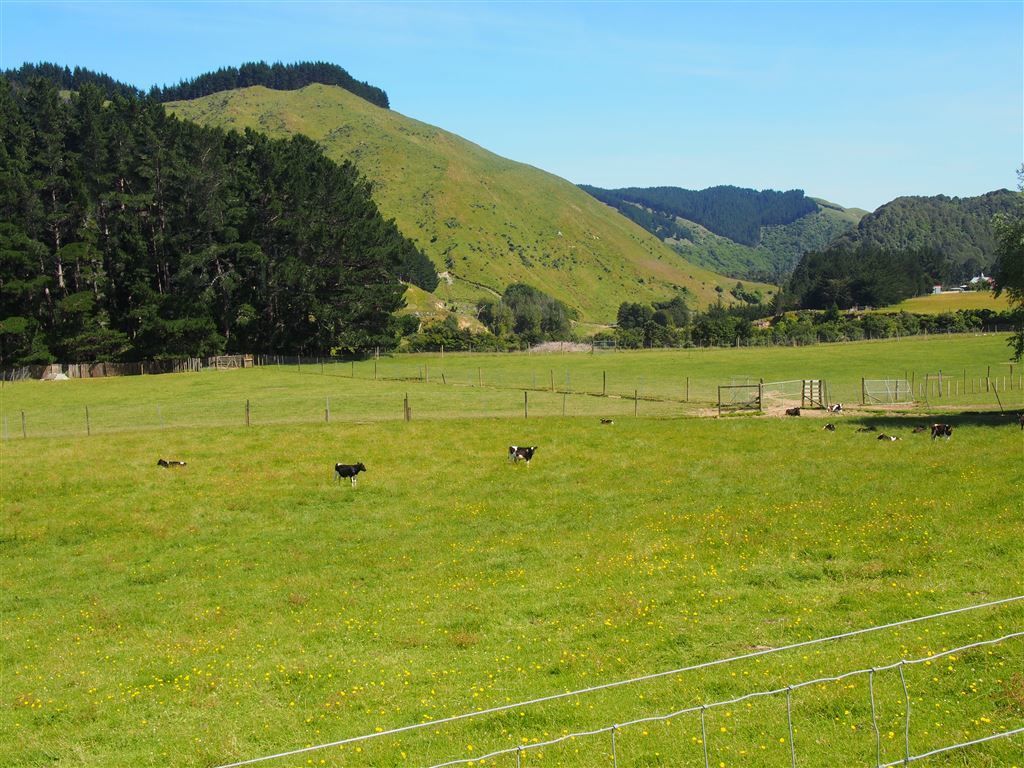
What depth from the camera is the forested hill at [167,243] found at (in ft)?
289

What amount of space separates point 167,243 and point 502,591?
Answer: 86.8 metres

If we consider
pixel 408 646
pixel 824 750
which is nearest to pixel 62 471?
pixel 408 646

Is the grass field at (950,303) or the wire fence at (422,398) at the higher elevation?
the grass field at (950,303)

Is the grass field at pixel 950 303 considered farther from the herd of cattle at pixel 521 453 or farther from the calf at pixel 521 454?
the calf at pixel 521 454

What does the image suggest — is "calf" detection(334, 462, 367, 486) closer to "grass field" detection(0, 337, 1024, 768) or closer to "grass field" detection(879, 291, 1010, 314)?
"grass field" detection(0, 337, 1024, 768)

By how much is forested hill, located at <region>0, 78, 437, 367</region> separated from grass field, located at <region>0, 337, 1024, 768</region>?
168ft

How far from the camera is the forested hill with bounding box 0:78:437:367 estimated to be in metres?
88.1

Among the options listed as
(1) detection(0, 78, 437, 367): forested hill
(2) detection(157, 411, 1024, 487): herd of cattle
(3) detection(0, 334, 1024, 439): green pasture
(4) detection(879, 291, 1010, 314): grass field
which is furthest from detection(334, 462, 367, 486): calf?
(4) detection(879, 291, 1010, 314): grass field

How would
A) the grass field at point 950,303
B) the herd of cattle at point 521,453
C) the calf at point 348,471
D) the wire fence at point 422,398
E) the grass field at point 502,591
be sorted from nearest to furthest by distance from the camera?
the grass field at point 502,591 < the calf at point 348,471 < the herd of cattle at point 521,453 < the wire fence at point 422,398 < the grass field at point 950,303

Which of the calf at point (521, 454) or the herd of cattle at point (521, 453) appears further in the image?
the calf at point (521, 454)

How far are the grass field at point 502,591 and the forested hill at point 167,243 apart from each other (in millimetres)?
51271

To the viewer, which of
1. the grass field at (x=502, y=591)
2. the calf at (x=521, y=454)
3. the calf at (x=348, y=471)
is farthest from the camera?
the calf at (x=521, y=454)

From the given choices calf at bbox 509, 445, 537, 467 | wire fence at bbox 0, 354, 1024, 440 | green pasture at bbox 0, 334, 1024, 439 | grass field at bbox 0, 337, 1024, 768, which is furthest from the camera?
green pasture at bbox 0, 334, 1024, 439

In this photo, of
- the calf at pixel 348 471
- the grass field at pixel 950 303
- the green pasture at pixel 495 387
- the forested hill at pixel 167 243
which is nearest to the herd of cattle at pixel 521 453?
the calf at pixel 348 471
